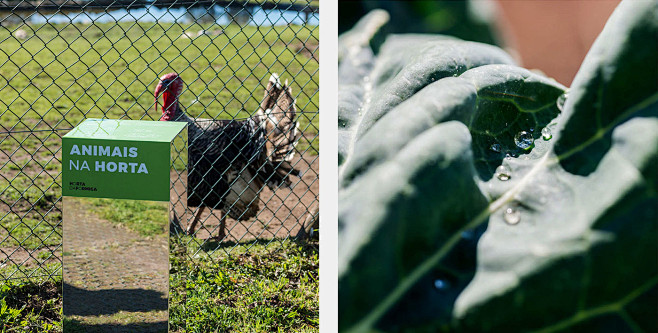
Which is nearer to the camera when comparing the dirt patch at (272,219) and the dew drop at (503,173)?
the dew drop at (503,173)

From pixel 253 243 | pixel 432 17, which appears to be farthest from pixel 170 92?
pixel 432 17

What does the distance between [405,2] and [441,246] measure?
51 centimetres

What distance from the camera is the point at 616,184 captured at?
0.88m

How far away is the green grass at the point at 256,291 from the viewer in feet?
8.64

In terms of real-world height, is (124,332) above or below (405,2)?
below

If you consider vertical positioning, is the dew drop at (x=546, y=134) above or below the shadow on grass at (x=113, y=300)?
above

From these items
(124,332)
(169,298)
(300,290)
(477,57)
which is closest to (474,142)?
(477,57)

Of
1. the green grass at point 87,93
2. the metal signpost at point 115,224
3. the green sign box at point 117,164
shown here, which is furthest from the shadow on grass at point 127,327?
the green grass at point 87,93

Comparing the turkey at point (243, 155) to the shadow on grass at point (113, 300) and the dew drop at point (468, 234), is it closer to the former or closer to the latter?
the shadow on grass at point (113, 300)

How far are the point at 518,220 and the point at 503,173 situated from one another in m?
0.12

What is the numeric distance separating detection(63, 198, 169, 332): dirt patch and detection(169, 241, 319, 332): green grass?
557 mm

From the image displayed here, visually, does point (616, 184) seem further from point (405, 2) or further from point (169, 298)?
point (169, 298)

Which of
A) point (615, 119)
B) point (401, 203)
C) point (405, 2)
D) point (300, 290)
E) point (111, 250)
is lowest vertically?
point (300, 290)

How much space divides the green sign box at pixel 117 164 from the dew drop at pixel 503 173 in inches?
38.8
